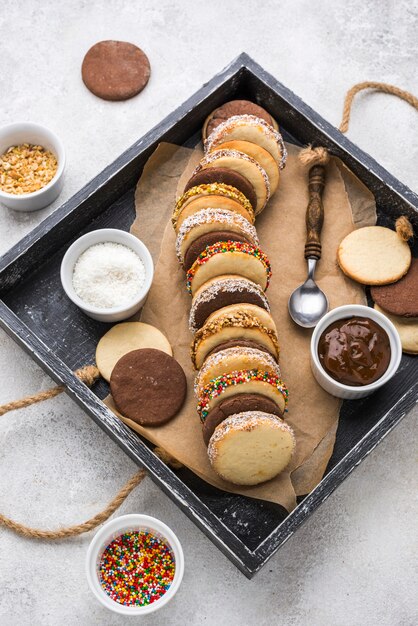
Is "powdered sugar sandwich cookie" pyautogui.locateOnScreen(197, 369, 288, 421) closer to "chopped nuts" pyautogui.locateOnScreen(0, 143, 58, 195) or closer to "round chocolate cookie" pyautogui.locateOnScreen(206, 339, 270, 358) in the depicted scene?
"round chocolate cookie" pyautogui.locateOnScreen(206, 339, 270, 358)

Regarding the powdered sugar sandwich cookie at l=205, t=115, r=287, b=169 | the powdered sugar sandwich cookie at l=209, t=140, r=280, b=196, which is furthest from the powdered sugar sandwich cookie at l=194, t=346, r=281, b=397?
the powdered sugar sandwich cookie at l=205, t=115, r=287, b=169

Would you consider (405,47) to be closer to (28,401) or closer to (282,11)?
(282,11)

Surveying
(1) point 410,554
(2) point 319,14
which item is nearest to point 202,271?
(1) point 410,554

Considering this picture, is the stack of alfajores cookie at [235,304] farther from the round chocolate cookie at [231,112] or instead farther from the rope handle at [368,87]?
the rope handle at [368,87]

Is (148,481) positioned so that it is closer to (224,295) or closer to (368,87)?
(224,295)

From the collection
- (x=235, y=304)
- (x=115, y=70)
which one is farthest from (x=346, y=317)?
(x=115, y=70)

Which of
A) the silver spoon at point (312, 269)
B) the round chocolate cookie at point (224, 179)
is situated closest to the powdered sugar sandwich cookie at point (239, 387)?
the silver spoon at point (312, 269)
